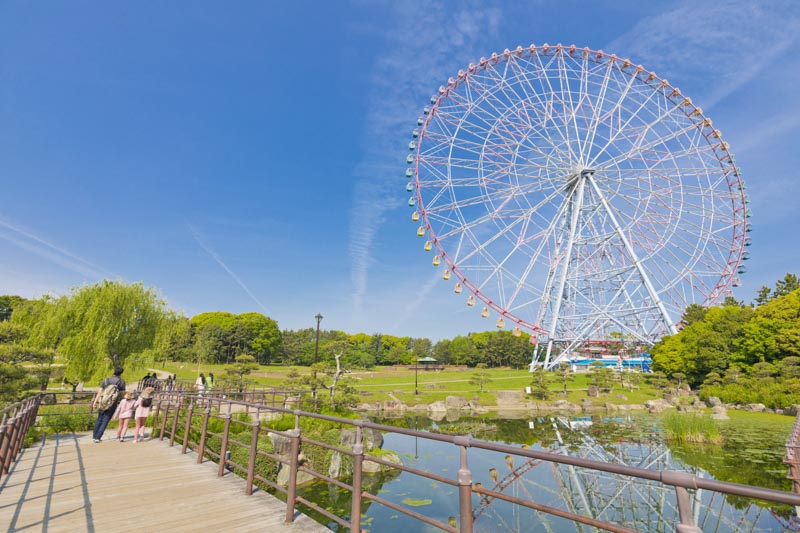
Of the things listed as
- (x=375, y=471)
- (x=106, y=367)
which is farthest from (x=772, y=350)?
(x=106, y=367)

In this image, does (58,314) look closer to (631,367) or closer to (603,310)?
(603,310)

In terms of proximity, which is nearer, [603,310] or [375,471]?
[375,471]

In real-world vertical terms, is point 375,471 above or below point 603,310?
below

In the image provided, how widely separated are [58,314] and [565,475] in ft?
89.7

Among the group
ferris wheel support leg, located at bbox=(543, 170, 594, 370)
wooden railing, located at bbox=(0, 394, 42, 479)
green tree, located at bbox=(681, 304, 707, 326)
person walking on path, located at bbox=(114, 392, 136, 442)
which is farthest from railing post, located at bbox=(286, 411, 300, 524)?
green tree, located at bbox=(681, 304, 707, 326)

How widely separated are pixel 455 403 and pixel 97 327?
26.3 metres

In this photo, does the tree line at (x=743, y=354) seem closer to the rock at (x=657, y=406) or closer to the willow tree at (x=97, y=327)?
the rock at (x=657, y=406)

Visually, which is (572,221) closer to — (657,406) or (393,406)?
(657,406)

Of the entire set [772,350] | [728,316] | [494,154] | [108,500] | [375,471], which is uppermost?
[494,154]

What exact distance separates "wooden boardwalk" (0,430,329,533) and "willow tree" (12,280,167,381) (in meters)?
18.3

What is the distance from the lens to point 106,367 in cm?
2347

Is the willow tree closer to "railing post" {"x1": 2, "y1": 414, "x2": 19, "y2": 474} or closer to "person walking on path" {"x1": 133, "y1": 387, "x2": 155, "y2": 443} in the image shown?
"person walking on path" {"x1": 133, "y1": 387, "x2": 155, "y2": 443}

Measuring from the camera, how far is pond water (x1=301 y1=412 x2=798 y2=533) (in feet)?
35.0

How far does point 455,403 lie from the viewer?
3481cm
